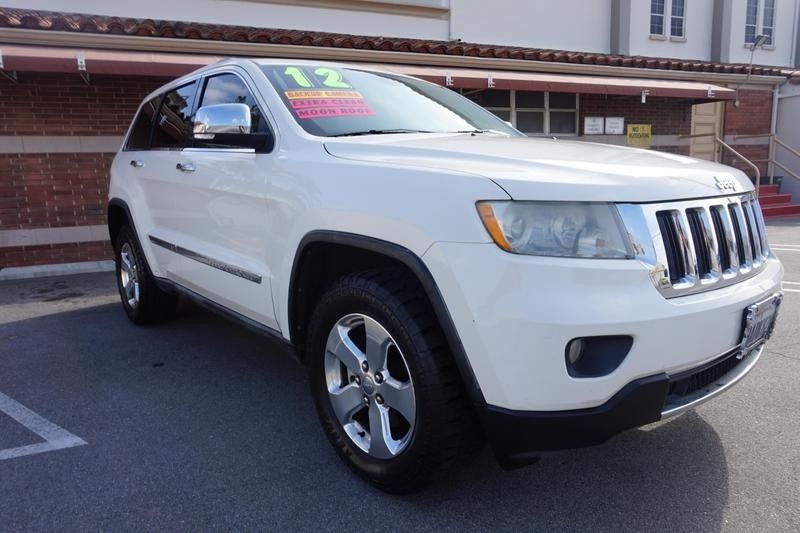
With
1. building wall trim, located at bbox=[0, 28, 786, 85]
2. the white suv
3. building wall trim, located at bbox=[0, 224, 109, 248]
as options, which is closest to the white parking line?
the white suv

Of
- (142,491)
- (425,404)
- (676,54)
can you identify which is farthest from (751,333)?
(676,54)

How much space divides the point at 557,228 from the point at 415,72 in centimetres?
727

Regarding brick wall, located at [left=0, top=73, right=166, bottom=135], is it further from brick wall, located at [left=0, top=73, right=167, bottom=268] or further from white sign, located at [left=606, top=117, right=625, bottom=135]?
white sign, located at [left=606, top=117, right=625, bottom=135]

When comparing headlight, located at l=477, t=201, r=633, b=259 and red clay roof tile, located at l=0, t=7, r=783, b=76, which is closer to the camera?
headlight, located at l=477, t=201, r=633, b=259

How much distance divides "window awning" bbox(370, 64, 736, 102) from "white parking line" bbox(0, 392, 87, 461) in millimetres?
5693

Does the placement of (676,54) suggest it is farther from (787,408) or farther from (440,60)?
(787,408)

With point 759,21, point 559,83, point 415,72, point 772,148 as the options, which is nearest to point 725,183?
point 415,72

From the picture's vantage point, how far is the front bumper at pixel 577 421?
1.98m

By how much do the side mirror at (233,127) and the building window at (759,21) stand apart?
17.8m

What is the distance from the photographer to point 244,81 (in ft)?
10.9

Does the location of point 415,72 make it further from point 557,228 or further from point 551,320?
point 551,320

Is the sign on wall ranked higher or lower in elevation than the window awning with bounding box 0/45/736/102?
lower

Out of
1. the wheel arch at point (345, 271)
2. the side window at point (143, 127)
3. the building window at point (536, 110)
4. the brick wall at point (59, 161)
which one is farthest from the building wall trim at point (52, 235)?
the building window at point (536, 110)

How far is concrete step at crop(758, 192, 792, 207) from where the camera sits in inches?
526
